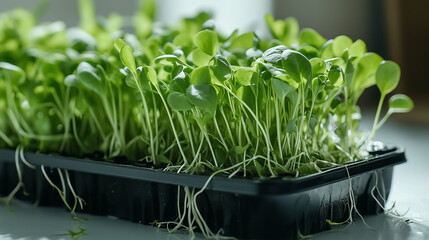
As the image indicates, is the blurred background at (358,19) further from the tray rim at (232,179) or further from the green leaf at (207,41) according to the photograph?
the green leaf at (207,41)

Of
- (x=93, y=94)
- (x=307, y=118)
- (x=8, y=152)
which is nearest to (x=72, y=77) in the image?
(x=93, y=94)

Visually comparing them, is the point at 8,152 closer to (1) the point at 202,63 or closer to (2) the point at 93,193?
(2) the point at 93,193

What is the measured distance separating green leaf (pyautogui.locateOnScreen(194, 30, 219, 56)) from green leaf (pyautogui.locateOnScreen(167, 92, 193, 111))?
0.21ft

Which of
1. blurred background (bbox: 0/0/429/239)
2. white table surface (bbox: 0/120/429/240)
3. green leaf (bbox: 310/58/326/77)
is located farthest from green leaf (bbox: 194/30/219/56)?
blurred background (bbox: 0/0/429/239)

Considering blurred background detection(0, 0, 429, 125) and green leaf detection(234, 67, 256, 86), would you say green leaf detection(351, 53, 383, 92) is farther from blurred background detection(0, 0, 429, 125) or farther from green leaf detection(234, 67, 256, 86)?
blurred background detection(0, 0, 429, 125)

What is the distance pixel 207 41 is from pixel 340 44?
0.21m

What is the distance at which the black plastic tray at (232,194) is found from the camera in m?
0.62

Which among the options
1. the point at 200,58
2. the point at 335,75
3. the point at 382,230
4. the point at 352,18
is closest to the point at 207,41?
the point at 200,58

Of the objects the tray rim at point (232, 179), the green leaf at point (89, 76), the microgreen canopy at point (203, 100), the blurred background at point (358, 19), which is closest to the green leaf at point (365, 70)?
the microgreen canopy at point (203, 100)

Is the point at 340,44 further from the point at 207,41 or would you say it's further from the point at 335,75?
the point at 207,41

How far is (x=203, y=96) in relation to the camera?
0.64 metres

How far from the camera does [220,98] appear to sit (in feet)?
2.23

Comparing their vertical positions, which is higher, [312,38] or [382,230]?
[312,38]

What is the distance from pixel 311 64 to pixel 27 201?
1.59 ft
